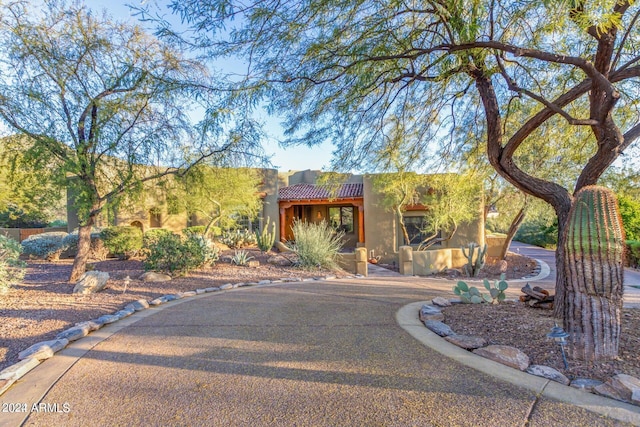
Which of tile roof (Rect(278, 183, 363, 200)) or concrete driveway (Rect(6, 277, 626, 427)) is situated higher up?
tile roof (Rect(278, 183, 363, 200))

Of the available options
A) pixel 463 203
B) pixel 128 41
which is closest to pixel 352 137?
pixel 128 41

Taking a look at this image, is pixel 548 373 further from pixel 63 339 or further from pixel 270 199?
pixel 270 199

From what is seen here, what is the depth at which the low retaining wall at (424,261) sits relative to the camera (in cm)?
1229

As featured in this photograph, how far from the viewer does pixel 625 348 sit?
3.36 meters

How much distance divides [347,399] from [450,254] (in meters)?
12.4

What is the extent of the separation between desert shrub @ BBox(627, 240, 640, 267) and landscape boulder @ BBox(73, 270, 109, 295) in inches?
685

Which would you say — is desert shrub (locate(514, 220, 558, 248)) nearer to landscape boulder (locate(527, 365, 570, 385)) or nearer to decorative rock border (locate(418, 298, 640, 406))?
decorative rock border (locate(418, 298, 640, 406))

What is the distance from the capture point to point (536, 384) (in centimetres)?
277

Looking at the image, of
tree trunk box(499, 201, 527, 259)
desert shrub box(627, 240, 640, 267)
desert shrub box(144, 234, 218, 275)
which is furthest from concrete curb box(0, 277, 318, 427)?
desert shrub box(627, 240, 640, 267)

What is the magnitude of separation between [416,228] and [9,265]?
48.0ft

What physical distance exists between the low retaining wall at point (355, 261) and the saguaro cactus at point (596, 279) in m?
7.82

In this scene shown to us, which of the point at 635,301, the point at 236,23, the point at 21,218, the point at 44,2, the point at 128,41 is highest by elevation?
the point at 44,2

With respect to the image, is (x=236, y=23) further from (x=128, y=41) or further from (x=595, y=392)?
(x=595, y=392)

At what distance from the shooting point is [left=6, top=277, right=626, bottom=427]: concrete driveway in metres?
2.39
